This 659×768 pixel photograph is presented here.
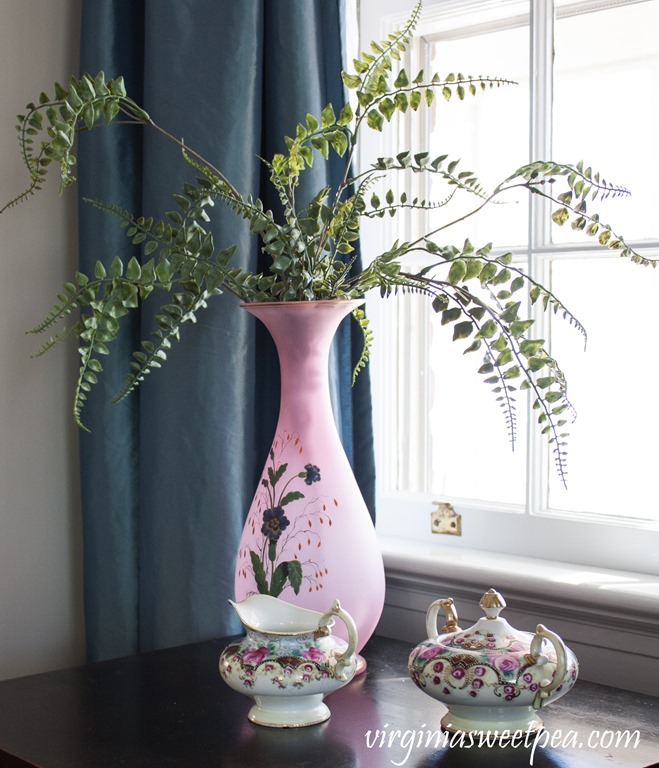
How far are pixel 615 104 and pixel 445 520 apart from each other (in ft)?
2.06

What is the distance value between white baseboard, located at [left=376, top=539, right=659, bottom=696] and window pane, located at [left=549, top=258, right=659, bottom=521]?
0.37 feet

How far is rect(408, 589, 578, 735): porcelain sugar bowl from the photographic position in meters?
0.95

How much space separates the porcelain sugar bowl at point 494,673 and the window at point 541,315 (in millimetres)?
422

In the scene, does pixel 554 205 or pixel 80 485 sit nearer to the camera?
pixel 554 205

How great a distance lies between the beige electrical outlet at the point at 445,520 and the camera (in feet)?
5.04

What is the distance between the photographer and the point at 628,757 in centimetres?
95

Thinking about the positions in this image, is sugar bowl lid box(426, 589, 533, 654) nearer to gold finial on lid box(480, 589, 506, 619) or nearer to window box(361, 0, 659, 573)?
gold finial on lid box(480, 589, 506, 619)

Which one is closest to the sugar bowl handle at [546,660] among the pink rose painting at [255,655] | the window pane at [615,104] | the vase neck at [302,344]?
the pink rose painting at [255,655]

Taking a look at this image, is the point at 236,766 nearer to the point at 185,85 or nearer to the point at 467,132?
the point at 185,85

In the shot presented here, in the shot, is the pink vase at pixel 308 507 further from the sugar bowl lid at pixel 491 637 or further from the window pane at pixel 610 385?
the window pane at pixel 610 385

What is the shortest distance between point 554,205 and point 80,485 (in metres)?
0.79

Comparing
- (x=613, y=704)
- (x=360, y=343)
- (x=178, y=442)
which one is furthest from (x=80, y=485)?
(x=613, y=704)

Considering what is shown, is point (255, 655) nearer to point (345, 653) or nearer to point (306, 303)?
point (345, 653)

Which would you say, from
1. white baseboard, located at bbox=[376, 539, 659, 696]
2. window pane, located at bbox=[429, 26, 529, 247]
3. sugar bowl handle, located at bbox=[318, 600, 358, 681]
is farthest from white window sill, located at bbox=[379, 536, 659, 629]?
window pane, located at bbox=[429, 26, 529, 247]
